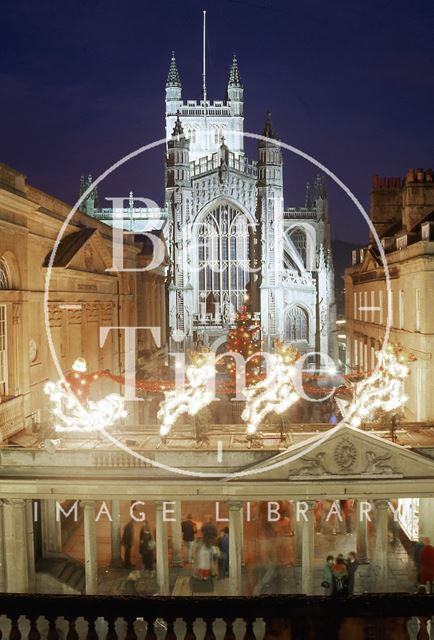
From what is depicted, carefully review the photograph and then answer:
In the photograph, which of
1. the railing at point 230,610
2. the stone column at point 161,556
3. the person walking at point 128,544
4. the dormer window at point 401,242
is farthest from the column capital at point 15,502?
the dormer window at point 401,242

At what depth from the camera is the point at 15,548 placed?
17359mm

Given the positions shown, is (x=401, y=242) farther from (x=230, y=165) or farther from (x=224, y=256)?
(x=230, y=165)

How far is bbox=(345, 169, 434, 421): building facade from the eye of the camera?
24844mm

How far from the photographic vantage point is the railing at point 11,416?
61.6ft

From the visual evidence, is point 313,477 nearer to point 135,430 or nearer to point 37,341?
point 135,430

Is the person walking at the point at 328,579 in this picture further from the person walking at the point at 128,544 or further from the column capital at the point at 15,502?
the column capital at the point at 15,502

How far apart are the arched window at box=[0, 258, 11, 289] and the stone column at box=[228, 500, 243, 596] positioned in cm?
954

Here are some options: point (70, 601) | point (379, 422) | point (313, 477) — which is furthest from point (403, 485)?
point (70, 601)

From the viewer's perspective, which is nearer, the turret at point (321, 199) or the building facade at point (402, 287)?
the building facade at point (402, 287)

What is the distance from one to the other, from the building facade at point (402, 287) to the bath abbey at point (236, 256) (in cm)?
2137

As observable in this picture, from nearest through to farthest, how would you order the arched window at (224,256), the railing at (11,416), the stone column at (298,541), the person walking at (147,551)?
the railing at (11,416) < the person walking at (147,551) < the stone column at (298,541) < the arched window at (224,256)

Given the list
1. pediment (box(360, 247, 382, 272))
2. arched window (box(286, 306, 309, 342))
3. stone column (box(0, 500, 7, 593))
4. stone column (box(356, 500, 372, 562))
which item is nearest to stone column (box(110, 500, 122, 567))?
stone column (box(0, 500, 7, 593))

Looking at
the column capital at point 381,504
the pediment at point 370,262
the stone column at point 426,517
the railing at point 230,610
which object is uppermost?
the pediment at point 370,262

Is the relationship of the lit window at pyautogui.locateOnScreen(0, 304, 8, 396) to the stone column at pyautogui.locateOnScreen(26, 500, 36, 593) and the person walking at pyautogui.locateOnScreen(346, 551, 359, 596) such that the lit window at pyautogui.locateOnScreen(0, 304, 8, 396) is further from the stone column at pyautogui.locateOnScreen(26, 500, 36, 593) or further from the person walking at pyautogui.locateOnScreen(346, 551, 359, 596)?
the person walking at pyautogui.locateOnScreen(346, 551, 359, 596)
